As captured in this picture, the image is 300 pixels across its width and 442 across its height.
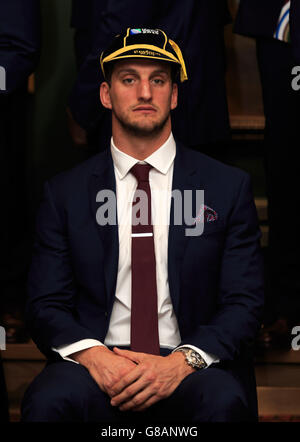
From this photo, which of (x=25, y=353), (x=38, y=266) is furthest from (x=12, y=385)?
(x=38, y=266)

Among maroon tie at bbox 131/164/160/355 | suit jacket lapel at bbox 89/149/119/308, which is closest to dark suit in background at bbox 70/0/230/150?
suit jacket lapel at bbox 89/149/119/308

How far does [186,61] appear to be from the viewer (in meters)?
2.05

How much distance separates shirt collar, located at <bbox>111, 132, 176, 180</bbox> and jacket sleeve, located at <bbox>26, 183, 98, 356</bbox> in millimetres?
192

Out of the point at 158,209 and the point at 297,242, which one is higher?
the point at 158,209

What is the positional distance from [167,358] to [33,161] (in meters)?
1.78

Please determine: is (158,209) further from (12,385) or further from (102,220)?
(12,385)

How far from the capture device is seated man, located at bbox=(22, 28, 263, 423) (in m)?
1.64

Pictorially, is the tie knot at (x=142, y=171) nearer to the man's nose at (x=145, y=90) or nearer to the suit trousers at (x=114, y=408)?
the man's nose at (x=145, y=90)

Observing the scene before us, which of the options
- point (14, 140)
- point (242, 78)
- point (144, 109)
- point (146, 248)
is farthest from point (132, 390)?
point (242, 78)

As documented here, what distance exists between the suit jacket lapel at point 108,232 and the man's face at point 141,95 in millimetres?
136

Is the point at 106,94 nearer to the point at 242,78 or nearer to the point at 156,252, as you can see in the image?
the point at 156,252

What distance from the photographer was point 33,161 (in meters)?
3.14

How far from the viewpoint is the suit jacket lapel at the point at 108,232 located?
1666mm

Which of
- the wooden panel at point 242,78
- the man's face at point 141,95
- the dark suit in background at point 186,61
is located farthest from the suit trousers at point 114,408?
the wooden panel at point 242,78
